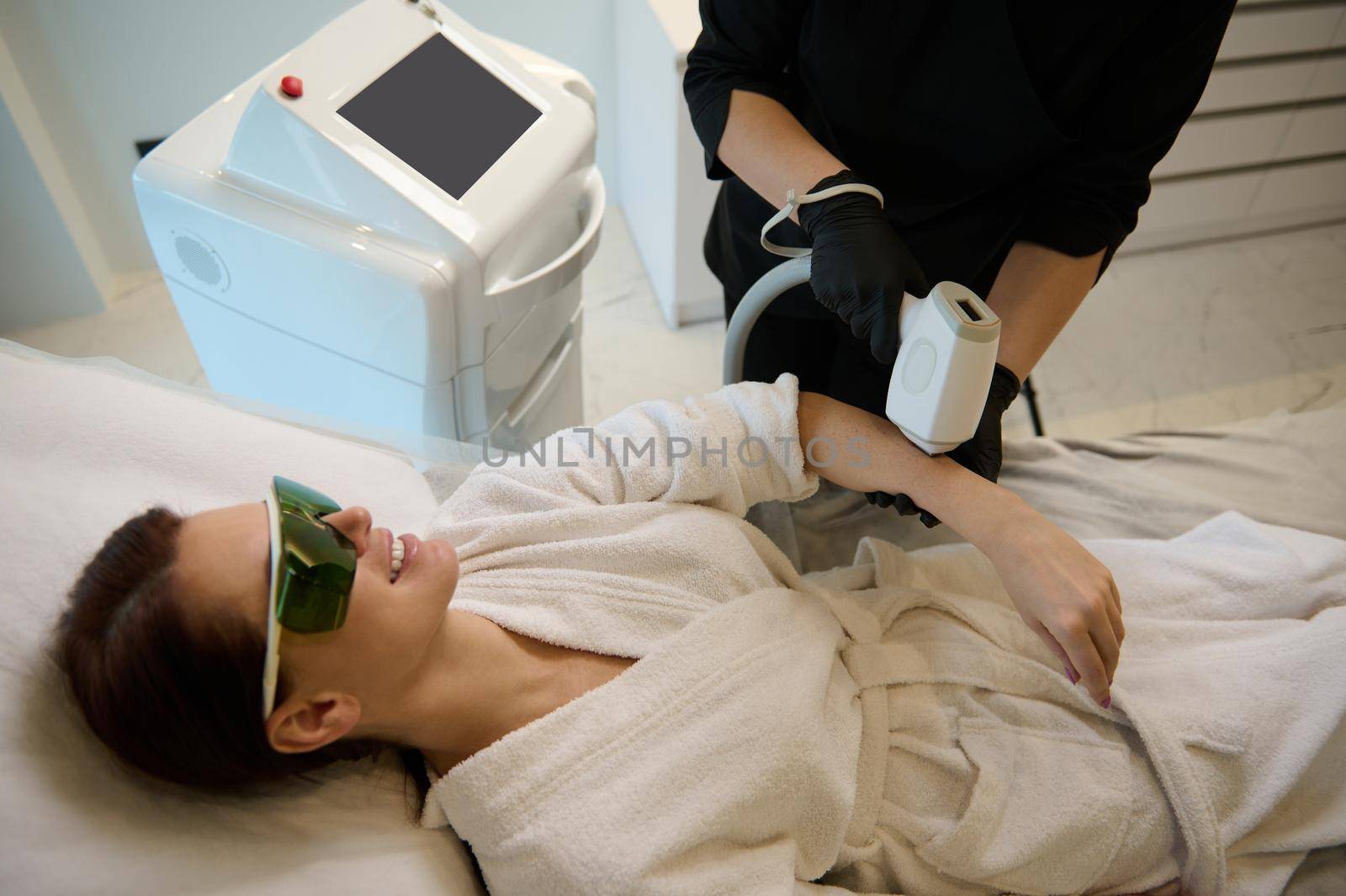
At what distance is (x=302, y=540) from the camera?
2.60ft

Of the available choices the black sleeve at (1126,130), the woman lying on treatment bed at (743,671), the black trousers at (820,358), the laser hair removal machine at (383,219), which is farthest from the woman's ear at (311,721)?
the black sleeve at (1126,130)

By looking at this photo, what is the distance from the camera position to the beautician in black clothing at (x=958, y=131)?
950mm

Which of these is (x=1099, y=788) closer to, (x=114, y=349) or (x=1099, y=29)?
(x=1099, y=29)

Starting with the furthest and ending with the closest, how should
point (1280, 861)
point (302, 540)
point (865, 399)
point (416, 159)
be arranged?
1. point (865, 399)
2. point (416, 159)
3. point (1280, 861)
4. point (302, 540)

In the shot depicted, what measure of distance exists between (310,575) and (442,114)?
72 centimetres

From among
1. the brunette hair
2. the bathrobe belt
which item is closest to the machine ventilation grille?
the brunette hair

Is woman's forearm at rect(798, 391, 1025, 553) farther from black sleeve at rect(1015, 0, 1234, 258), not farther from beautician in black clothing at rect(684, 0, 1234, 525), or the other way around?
black sleeve at rect(1015, 0, 1234, 258)

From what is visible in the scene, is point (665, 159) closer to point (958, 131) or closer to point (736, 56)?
point (736, 56)

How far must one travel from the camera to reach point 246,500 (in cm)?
108

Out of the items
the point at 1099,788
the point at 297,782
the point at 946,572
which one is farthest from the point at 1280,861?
the point at 297,782

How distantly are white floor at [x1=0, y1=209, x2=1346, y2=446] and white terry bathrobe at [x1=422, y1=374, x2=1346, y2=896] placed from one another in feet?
3.69

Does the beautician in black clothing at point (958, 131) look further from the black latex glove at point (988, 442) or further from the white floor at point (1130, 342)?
the white floor at point (1130, 342)

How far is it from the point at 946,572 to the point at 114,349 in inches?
83.6

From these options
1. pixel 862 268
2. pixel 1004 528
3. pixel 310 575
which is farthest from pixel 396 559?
pixel 1004 528
